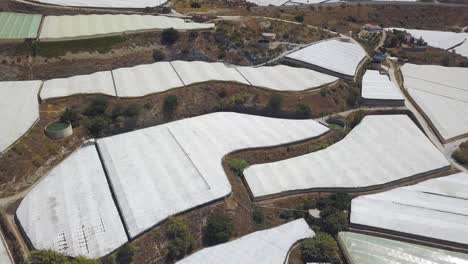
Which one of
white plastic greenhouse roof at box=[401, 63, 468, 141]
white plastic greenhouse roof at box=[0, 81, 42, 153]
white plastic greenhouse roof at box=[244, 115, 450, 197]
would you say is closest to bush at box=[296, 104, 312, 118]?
white plastic greenhouse roof at box=[244, 115, 450, 197]

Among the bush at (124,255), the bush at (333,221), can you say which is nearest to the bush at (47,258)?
the bush at (124,255)

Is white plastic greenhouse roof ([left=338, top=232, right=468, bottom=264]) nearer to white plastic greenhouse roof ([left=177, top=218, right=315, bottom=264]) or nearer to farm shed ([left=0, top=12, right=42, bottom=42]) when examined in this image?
white plastic greenhouse roof ([left=177, top=218, right=315, bottom=264])

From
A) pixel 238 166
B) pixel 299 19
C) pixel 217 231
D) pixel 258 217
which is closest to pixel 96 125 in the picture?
pixel 238 166

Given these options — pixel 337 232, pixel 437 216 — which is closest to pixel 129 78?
pixel 337 232

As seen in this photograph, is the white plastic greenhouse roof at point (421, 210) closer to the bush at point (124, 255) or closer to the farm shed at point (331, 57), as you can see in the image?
the bush at point (124, 255)

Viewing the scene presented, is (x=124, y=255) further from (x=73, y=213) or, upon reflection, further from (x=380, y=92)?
(x=380, y=92)

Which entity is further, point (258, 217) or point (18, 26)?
point (18, 26)

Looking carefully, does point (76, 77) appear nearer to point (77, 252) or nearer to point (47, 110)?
point (47, 110)
